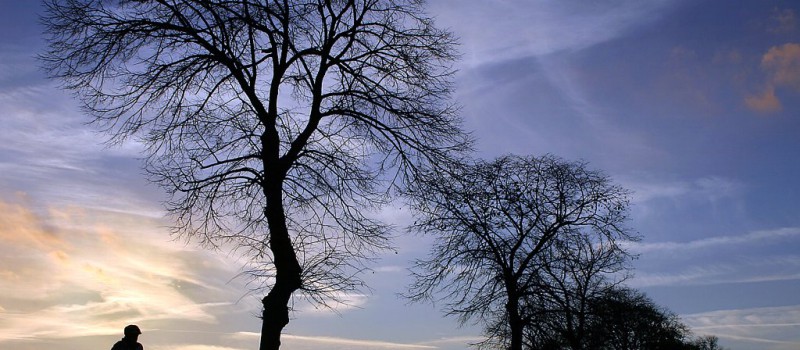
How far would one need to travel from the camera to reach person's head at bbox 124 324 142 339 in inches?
409

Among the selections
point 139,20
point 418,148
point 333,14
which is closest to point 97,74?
point 139,20

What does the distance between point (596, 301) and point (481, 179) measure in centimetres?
501

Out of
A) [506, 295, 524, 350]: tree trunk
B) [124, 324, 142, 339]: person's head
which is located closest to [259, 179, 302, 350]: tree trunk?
[124, 324, 142, 339]: person's head

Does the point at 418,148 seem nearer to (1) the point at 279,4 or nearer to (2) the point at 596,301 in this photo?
(1) the point at 279,4

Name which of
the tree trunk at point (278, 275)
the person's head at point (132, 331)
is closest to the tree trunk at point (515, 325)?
the tree trunk at point (278, 275)

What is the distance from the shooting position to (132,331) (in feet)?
34.2

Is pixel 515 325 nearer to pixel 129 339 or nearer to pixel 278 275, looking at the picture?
pixel 278 275

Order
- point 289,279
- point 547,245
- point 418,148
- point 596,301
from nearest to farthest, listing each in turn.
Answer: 1. point 289,279
2. point 418,148
3. point 596,301
4. point 547,245

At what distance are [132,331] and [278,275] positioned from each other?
9.86 feet

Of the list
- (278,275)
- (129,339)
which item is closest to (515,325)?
(278,275)

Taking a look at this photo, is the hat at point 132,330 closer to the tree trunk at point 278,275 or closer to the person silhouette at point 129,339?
the person silhouette at point 129,339

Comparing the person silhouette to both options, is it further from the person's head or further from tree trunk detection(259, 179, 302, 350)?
tree trunk detection(259, 179, 302, 350)

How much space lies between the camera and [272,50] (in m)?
13.9

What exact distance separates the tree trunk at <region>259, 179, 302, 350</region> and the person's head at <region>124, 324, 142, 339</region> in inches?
99.8
